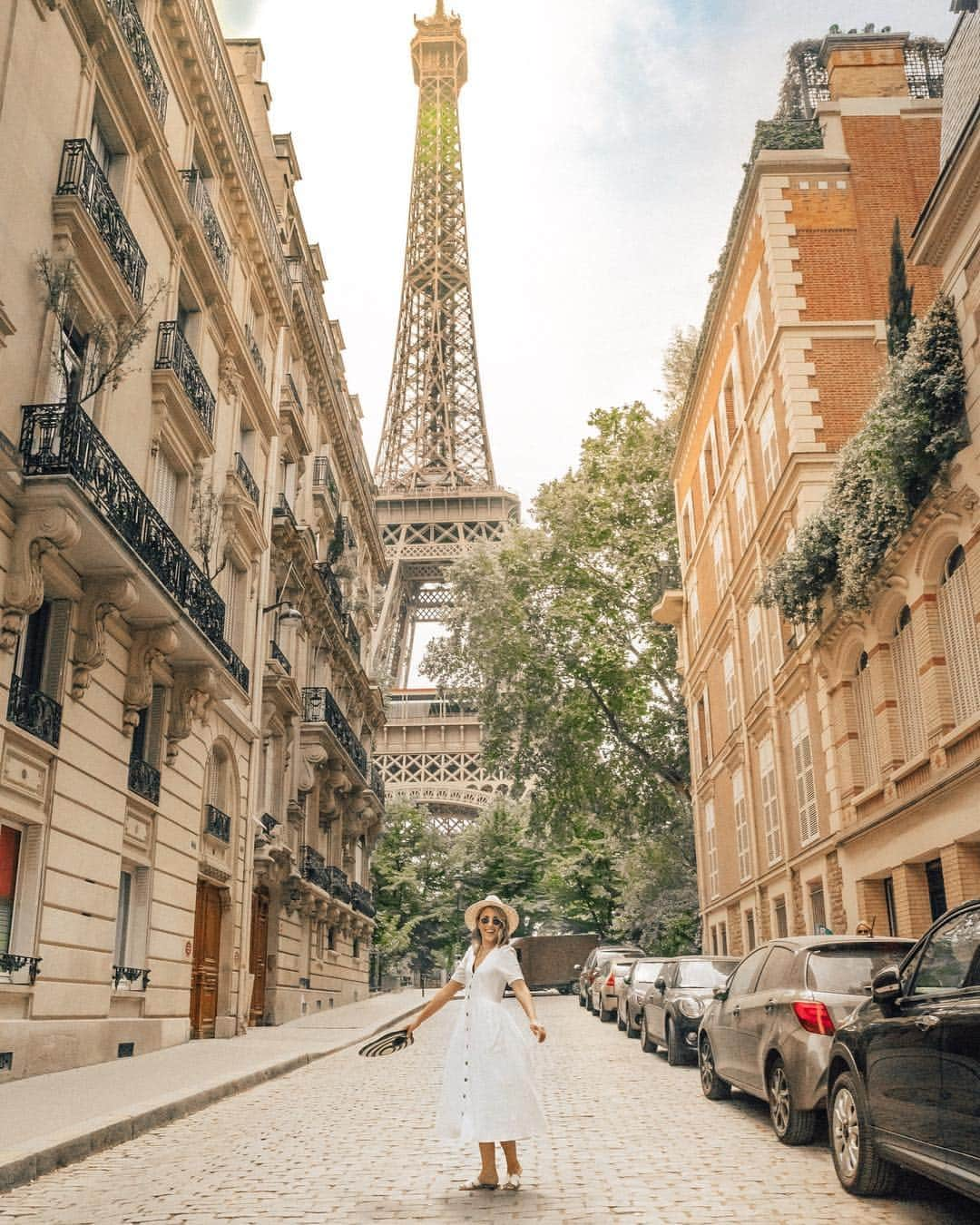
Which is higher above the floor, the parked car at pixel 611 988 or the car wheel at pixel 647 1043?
the parked car at pixel 611 988

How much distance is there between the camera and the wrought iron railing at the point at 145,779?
16.1 m

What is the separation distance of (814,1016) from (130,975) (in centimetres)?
1009

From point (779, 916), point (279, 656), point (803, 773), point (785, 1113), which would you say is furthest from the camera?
point (279, 656)

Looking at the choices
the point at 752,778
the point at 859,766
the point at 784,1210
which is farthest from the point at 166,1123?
the point at 752,778

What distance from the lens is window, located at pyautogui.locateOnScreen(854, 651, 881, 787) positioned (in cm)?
1803

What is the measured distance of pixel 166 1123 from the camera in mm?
9820

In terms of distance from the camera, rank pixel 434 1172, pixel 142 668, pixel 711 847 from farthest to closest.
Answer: pixel 711 847
pixel 142 668
pixel 434 1172

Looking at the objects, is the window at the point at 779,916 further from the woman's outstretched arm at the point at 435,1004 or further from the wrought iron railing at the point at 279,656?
the woman's outstretched arm at the point at 435,1004

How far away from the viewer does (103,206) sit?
1493 centimetres

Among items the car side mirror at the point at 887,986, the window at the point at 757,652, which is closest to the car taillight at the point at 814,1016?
the car side mirror at the point at 887,986

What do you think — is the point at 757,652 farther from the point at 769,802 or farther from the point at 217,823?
the point at 217,823

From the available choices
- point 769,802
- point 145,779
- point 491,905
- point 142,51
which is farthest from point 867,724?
point 142,51

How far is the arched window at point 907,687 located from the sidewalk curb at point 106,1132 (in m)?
9.30

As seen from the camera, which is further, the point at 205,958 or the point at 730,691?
the point at 730,691
